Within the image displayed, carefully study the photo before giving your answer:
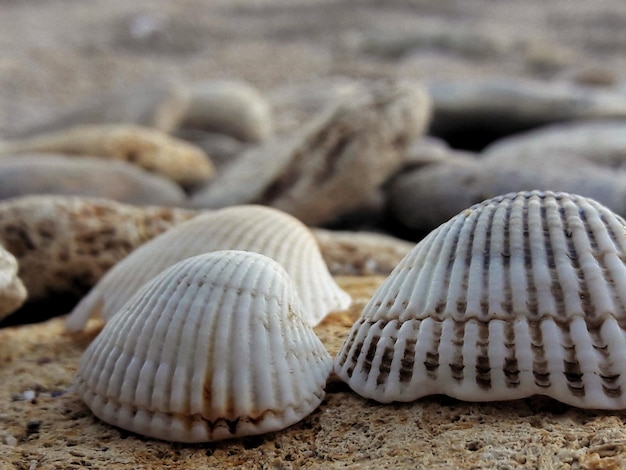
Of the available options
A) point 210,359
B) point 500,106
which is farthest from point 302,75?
point 210,359

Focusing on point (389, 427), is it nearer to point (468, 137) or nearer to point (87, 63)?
point (468, 137)

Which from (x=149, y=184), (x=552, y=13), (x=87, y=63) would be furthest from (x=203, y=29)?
(x=149, y=184)

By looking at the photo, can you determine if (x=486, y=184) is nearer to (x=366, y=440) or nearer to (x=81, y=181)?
(x=81, y=181)

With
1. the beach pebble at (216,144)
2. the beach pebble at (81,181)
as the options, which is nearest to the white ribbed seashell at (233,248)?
the beach pebble at (81,181)

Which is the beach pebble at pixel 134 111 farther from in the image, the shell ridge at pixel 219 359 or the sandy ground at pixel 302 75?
the shell ridge at pixel 219 359

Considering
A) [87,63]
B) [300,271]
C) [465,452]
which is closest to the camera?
[465,452]

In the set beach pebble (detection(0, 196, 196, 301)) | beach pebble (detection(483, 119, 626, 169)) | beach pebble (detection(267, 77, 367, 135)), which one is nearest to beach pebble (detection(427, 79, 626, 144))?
beach pebble (detection(483, 119, 626, 169))
